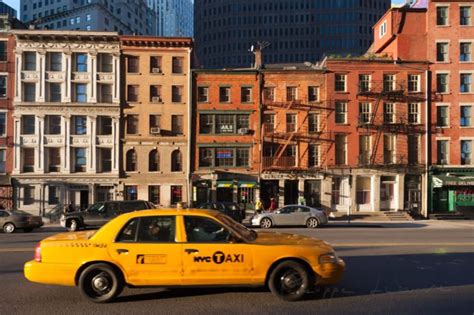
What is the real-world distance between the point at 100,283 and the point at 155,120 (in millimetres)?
31649

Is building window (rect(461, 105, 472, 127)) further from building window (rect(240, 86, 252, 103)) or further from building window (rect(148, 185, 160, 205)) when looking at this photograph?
building window (rect(148, 185, 160, 205))

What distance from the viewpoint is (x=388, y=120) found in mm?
38531

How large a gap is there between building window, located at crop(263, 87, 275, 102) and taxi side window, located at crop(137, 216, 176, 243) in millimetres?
31485

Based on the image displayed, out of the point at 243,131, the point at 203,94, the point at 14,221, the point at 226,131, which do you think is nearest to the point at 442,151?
the point at 243,131

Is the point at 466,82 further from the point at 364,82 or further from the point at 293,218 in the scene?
the point at 293,218

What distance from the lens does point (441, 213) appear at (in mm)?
37312

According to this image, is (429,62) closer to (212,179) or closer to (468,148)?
(468,148)

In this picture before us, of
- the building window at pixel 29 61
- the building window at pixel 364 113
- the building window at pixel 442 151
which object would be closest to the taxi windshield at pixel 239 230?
the building window at pixel 364 113

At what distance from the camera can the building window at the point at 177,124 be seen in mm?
38531

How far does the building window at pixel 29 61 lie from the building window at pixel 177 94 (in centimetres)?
1146

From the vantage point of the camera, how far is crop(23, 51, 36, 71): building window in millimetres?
37719

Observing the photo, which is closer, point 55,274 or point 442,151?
point 55,274

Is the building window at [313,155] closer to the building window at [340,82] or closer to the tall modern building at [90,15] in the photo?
the building window at [340,82]

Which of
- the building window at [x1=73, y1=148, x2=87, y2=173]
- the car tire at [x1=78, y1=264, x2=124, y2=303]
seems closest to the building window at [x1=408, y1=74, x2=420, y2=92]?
the building window at [x1=73, y1=148, x2=87, y2=173]
